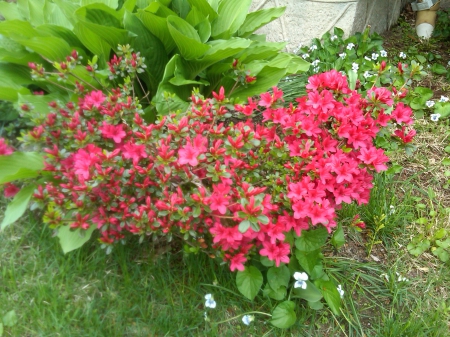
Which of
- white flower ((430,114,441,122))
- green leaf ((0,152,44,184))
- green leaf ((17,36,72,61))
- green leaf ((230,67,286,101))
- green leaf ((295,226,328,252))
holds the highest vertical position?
green leaf ((17,36,72,61))

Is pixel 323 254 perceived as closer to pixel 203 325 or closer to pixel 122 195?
pixel 203 325

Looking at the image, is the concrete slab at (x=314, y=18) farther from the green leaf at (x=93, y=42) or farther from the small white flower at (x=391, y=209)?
the small white flower at (x=391, y=209)

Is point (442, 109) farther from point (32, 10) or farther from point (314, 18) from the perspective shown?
point (32, 10)

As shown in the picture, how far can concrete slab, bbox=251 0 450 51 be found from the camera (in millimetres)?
3574

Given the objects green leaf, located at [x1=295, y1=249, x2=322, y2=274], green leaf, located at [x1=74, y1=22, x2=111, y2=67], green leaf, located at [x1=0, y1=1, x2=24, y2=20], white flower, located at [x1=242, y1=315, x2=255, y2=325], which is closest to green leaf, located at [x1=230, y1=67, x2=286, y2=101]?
green leaf, located at [x1=74, y1=22, x2=111, y2=67]

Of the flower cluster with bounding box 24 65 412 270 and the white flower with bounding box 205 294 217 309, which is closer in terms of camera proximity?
the flower cluster with bounding box 24 65 412 270

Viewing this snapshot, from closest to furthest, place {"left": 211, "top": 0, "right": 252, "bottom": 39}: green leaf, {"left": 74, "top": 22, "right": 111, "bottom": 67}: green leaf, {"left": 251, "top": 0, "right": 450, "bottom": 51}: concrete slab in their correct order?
{"left": 74, "top": 22, "right": 111, "bottom": 67}: green leaf → {"left": 211, "top": 0, "right": 252, "bottom": 39}: green leaf → {"left": 251, "top": 0, "right": 450, "bottom": 51}: concrete slab

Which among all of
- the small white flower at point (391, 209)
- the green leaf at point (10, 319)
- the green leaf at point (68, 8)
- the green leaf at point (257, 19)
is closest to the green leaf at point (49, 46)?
the green leaf at point (68, 8)

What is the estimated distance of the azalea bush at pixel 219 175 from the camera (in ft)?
5.63

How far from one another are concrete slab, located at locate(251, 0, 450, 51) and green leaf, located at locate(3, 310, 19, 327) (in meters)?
2.74

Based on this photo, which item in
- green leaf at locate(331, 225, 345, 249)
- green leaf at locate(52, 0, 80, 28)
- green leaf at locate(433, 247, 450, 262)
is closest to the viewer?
green leaf at locate(331, 225, 345, 249)

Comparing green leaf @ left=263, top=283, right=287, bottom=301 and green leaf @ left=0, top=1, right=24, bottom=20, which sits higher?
green leaf @ left=0, top=1, right=24, bottom=20

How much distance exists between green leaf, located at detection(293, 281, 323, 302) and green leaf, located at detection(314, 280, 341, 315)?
A: 0.8 inches

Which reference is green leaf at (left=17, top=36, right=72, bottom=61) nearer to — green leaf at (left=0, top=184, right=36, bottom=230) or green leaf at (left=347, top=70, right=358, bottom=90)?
green leaf at (left=0, top=184, right=36, bottom=230)
